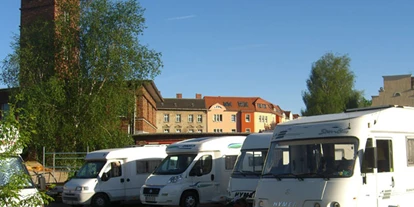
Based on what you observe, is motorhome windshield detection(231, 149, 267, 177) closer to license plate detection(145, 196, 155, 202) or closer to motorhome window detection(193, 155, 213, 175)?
motorhome window detection(193, 155, 213, 175)

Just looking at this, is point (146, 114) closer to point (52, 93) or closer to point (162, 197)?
point (52, 93)

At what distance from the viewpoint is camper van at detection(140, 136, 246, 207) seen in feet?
57.8

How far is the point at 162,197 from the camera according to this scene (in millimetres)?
17391

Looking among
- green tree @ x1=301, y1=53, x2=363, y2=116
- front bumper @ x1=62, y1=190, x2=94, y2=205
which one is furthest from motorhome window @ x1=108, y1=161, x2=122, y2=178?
green tree @ x1=301, y1=53, x2=363, y2=116

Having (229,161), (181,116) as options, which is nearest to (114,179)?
(229,161)

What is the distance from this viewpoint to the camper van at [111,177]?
19938 millimetres

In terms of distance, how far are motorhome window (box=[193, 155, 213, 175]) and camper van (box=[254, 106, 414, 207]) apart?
6.74 metres

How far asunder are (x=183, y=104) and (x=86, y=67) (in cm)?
7308

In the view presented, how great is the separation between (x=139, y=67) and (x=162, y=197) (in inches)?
850

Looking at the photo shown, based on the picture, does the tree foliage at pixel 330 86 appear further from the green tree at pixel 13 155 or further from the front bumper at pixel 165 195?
the green tree at pixel 13 155

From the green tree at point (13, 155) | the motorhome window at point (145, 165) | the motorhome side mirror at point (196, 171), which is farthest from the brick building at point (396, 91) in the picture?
the green tree at point (13, 155)

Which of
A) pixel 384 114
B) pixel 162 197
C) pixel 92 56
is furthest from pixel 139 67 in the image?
pixel 384 114

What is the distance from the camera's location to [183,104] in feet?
361

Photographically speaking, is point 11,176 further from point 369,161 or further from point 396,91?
point 396,91
